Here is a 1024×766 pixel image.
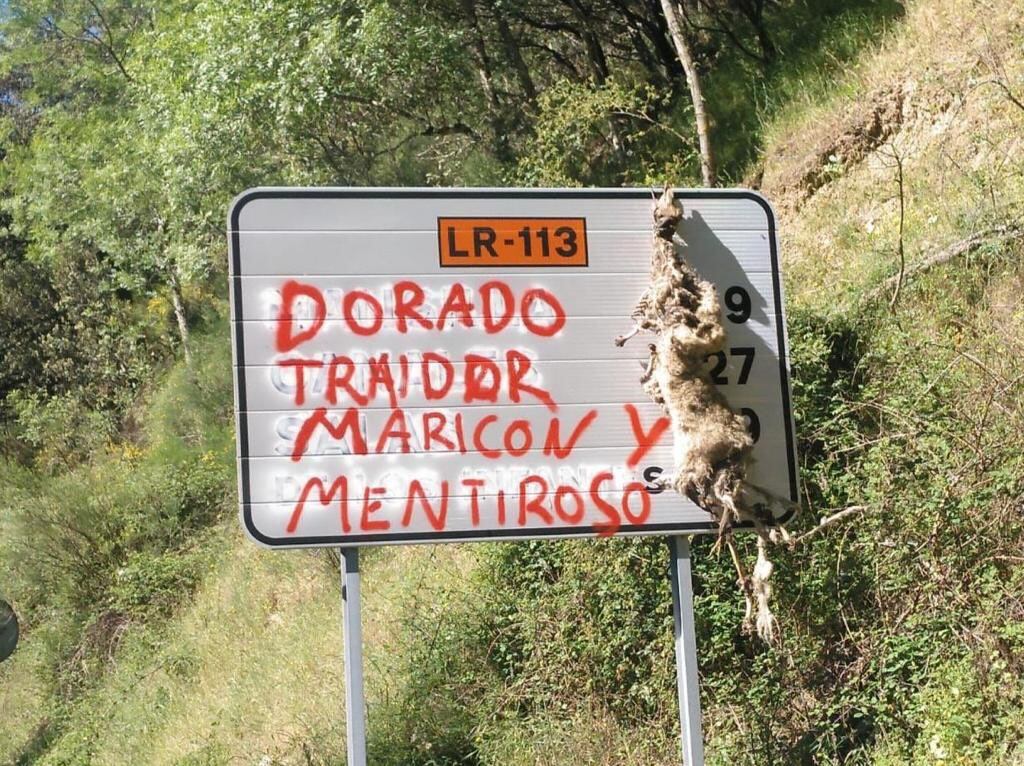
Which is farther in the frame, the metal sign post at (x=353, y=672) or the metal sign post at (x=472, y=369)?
the metal sign post at (x=472, y=369)

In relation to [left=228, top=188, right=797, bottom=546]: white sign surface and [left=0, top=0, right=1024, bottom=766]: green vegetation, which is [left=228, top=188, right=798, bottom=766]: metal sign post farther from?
[left=0, top=0, right=1024, bottom=766]: green vegetation

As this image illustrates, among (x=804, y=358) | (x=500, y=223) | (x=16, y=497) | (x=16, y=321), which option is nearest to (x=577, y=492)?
(x=500, y=223)

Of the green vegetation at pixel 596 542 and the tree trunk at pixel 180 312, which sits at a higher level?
the tree trunk at pixel 180 312

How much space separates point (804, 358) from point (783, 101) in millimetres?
5552

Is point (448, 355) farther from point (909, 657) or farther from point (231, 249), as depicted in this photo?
point (909, 657)

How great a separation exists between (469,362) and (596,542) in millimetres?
2393

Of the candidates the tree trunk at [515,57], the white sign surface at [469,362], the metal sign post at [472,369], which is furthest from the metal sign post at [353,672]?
the tree trunk at [515,57]

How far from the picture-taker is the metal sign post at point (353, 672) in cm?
438

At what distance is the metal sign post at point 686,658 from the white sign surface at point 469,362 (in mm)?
149

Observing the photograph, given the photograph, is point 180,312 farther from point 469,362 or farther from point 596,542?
point 469,362

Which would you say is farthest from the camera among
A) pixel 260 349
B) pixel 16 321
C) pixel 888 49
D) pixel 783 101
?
pixel 16 321

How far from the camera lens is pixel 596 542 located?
685cm

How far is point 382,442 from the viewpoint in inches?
183

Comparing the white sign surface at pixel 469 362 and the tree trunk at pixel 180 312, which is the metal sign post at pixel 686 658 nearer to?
the white sign surface at pixel 469 362
